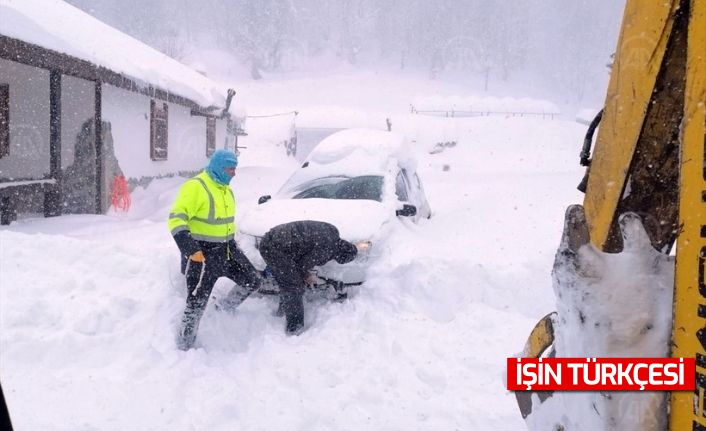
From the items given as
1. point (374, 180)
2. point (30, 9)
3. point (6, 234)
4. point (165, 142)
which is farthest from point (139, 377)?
point (165, 142)

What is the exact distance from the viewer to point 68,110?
12.1 meters

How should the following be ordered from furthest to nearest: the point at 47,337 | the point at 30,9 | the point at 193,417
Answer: the point at 30,9
the point at 47,337
the point at 193,417

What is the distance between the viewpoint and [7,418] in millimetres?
1316

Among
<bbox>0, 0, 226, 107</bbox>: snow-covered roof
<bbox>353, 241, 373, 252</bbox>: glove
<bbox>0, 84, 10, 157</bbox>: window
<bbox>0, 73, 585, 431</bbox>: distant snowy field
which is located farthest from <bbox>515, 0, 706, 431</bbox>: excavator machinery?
<bbox>0, 84, 10, 157</bbox>: window

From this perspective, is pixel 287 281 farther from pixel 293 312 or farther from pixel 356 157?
pixel 356 157

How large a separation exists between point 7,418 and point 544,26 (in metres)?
107

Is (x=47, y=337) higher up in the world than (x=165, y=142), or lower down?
lower down

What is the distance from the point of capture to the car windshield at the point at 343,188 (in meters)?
6.79

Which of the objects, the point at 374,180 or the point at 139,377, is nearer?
the point at 139,377

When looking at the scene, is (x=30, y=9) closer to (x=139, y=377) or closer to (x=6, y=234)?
(x=6, y=234)

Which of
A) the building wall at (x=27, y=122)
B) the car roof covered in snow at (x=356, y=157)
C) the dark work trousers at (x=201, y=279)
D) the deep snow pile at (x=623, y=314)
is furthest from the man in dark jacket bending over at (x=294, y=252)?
the building wall at (x=27, y=122)

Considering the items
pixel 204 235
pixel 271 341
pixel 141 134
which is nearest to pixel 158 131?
pixel 141 134

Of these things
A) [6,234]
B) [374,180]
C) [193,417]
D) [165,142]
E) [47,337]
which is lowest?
[193,417]

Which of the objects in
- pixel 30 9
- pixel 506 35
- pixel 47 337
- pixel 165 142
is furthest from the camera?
pixel 506 35
